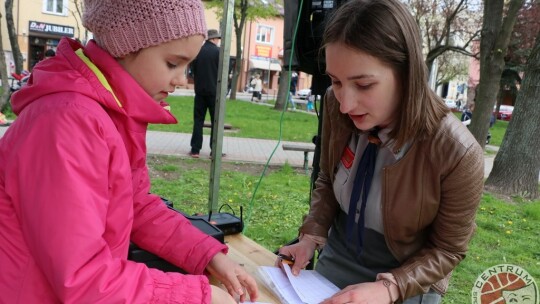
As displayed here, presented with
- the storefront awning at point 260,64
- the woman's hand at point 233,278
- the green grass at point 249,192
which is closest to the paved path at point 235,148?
the green grass at point 249,192

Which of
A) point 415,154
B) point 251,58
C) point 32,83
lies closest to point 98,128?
point 32,83

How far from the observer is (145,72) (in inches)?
47.1

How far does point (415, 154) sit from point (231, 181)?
451 cm

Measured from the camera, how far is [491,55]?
7684 millimetres

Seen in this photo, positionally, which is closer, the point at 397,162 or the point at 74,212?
the point at 74,212

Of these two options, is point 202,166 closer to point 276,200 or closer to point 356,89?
point 276,200

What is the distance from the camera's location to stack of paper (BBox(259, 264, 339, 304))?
4.75 ft

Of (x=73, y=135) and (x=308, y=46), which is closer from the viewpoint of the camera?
(x=73, y=135)

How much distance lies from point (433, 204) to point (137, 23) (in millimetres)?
989

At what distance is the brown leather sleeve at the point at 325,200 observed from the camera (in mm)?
1807

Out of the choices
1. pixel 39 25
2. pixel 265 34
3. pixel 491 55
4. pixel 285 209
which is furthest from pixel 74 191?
pixel 265 34

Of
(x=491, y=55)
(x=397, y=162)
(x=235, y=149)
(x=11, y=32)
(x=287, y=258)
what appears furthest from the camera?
(x=11, y=32)

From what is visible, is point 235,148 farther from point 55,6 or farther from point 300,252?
point 55,6

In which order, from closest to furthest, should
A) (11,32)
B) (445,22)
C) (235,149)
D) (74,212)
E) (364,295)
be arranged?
(74,212)
(364,295)
(235,149)
(11,32)
(445,22)
